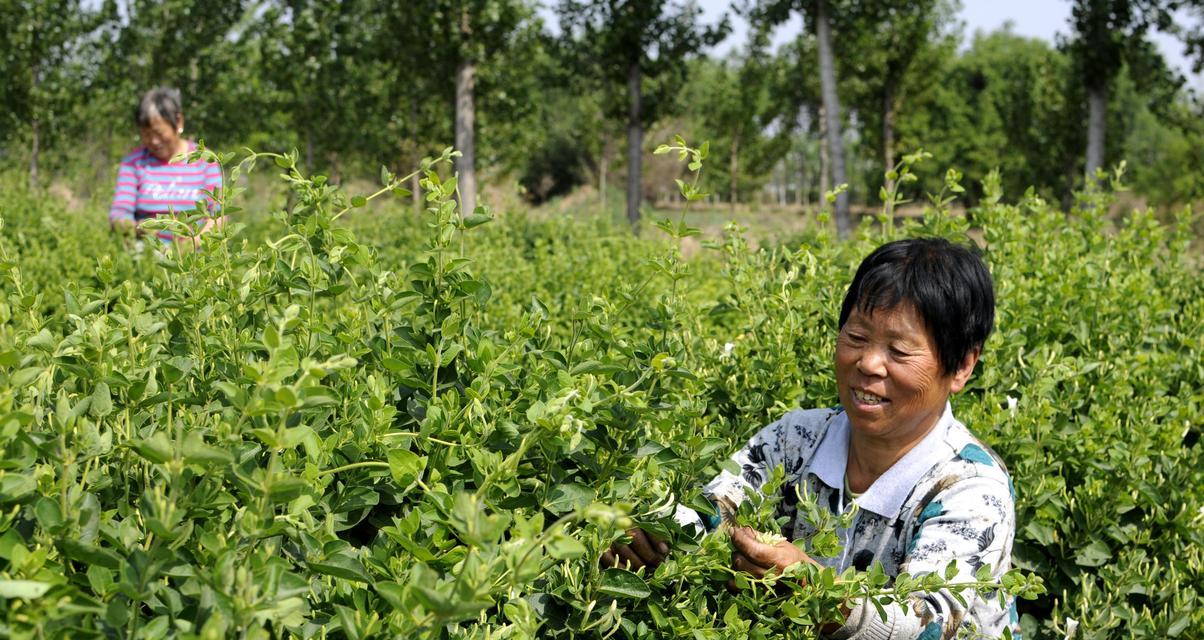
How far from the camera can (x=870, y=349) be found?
229 cm

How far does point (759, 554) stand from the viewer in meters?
1.84

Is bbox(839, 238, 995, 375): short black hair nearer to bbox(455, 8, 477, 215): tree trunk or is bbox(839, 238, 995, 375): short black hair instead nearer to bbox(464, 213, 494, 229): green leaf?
bbox(464, 213, 494, 229): green leaf

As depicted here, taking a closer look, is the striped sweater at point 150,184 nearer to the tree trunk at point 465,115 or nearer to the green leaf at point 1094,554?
the green leaf at point 1094,554

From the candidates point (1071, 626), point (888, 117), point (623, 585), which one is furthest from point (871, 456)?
point (888, 117)

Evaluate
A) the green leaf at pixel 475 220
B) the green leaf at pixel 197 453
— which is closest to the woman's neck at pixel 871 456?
the green leaf at pixel 475 220

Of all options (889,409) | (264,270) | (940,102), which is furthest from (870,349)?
(940,102)

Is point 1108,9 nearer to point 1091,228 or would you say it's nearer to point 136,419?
point 1091,228

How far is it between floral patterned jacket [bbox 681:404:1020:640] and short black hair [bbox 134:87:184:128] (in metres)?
4.14

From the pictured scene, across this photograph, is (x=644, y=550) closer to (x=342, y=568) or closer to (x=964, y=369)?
(x=342, y=568)

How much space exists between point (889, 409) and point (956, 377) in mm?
217

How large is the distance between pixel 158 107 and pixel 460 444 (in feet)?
14.4

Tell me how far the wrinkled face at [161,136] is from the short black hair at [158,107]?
0.07 feet

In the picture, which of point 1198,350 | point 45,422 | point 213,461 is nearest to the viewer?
point 213,461

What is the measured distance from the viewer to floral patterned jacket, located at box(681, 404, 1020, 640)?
2.04m
